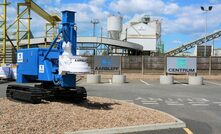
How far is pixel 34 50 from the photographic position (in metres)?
14.3

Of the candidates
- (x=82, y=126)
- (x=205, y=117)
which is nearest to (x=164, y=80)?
(x=205, y=117)

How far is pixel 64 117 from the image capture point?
10.9m

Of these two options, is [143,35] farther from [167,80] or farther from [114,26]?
[167,80]

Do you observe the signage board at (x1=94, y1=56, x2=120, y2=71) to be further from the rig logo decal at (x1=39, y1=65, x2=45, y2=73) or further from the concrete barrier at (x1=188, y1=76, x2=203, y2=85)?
the rig logo decal at (x1=39, y1=65, x2=45, y2=73)

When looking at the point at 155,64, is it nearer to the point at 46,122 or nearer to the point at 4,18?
the point at 4,18

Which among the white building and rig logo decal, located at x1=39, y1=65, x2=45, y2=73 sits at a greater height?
the white building

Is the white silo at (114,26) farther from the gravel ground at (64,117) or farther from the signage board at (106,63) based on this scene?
the gravel ground at (64,117)

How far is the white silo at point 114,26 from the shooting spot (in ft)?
368

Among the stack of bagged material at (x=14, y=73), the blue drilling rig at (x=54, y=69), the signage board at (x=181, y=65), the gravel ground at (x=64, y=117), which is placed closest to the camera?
the gravel ground at (x=64, y=117)

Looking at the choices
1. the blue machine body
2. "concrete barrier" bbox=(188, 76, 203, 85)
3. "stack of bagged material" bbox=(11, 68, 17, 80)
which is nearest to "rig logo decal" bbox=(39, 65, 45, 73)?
the blue machine body

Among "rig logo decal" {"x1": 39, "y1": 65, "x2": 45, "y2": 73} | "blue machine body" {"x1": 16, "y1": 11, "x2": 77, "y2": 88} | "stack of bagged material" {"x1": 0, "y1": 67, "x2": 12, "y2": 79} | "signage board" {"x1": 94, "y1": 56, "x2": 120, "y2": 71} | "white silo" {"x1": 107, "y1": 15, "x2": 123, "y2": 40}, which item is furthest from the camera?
"white silo" {"x1": 107, "y1": 15, "x2": 123, "y2": 40}

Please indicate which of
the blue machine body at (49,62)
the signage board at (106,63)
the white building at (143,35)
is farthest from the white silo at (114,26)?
the blue machine body at (49,62)

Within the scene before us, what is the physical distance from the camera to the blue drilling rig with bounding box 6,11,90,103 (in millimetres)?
12809

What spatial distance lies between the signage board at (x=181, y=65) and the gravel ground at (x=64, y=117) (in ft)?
75.9
